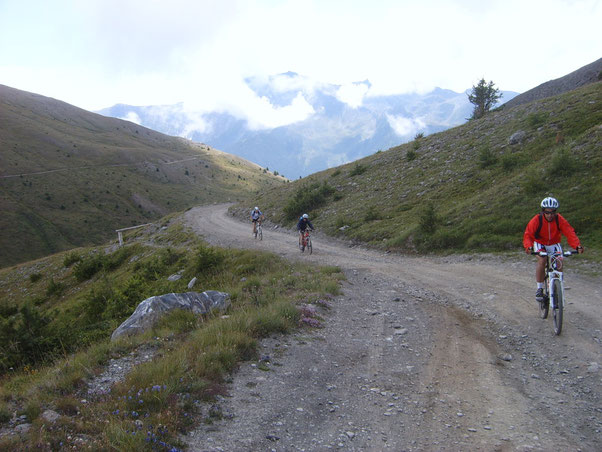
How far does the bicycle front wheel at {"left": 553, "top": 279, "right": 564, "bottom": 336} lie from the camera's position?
24.7 feet

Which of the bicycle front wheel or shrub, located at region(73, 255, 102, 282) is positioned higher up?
the bicycle front wheel

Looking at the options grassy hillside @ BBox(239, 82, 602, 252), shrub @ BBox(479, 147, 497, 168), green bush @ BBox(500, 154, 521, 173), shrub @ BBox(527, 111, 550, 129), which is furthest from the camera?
shrub @ BBox(527, 111, 550, 129)

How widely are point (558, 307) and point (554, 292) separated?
1.18ft

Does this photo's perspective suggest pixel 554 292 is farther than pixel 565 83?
No

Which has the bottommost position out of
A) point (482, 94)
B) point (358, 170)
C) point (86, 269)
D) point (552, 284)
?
point (86, 269)

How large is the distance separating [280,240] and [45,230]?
3207 inches

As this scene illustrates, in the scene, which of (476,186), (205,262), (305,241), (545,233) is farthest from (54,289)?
(545,233)

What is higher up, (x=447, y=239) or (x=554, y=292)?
(x=447, y=239)

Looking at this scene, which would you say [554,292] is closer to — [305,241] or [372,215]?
[305,241]

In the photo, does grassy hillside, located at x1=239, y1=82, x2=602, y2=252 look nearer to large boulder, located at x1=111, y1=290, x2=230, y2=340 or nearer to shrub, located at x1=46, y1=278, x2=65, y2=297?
large boulder, located at x1=111, y1=290, x2=230, y2=340

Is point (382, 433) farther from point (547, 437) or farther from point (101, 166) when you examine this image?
point (101, 166)

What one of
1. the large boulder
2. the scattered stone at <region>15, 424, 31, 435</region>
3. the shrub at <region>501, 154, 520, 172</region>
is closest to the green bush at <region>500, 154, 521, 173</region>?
the shrub at <region>501, 154, 520, 172</region>

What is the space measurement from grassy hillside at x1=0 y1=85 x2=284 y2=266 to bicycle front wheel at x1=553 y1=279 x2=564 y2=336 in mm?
90064

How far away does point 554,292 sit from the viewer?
783 cm
